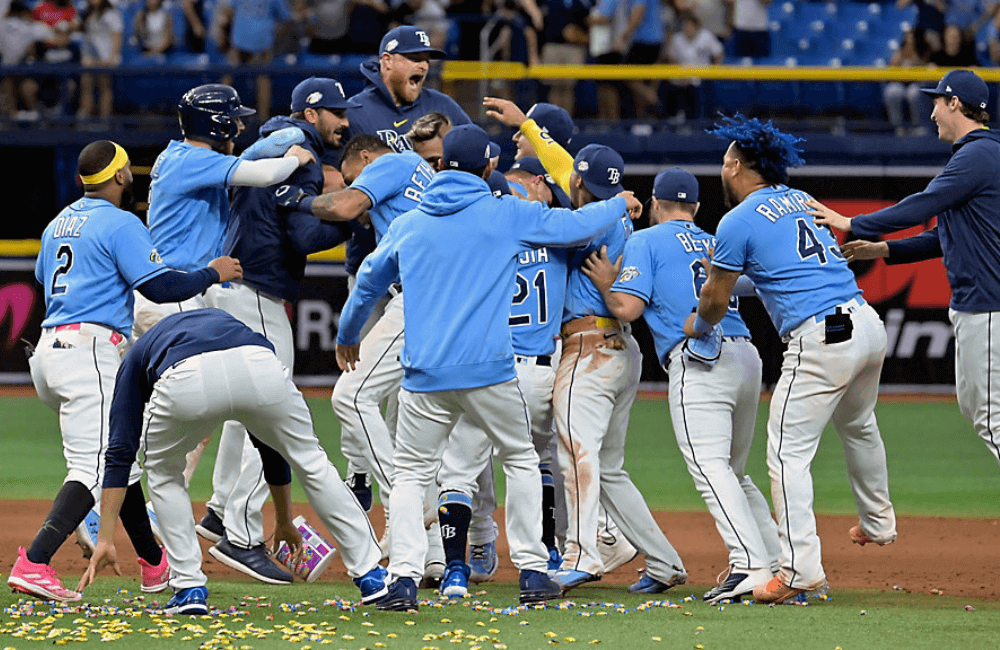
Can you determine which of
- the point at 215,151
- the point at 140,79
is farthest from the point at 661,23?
the point at 215,151

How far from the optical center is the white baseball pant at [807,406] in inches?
234

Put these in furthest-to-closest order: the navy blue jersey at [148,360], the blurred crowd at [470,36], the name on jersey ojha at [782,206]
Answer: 1. the blurred crowd at [470,36]
2. the name on jersey ojha at [782,206]
3. the navy blue jersey at [148,360]

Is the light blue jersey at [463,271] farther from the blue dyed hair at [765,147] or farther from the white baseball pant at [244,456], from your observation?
the white baseball pant at [244,456]

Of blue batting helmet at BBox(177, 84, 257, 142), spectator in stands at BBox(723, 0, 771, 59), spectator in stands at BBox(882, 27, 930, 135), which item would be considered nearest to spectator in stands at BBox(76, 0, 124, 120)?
spectator in stands at BBox(723, 0, 771, 59)

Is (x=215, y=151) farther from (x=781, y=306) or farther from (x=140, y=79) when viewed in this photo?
(x=140, y=79)

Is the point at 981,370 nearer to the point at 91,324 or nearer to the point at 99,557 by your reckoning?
the point at 99,557

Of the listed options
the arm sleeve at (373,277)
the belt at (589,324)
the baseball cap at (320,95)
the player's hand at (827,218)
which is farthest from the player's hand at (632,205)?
the baseball cap at (320,95)

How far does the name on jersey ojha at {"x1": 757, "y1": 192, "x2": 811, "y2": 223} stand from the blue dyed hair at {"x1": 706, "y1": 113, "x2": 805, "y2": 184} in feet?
0.39

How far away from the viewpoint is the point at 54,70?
49.6ft

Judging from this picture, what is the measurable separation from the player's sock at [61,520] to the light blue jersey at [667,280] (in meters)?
2.67

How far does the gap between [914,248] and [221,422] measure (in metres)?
3.49

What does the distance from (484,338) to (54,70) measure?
35.9 feet

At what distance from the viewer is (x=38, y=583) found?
Result: 6.02 meters

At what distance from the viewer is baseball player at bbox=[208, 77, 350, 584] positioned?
270 inches
